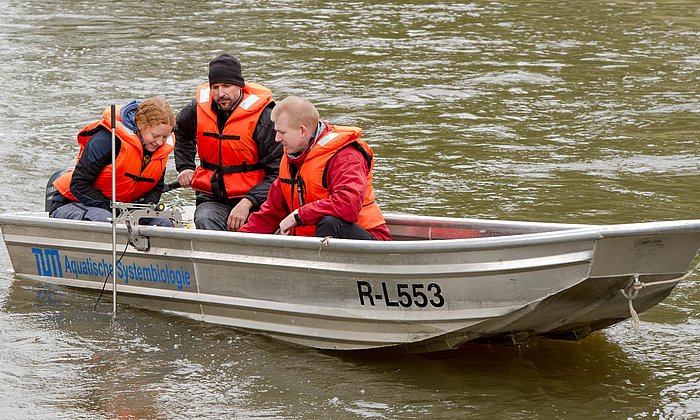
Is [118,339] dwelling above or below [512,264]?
below

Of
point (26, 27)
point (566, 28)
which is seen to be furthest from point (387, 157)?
point (26, 27)

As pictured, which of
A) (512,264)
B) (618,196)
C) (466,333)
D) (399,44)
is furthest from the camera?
(399,44)

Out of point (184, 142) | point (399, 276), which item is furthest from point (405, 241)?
point (184, 142)

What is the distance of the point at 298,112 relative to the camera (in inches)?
223

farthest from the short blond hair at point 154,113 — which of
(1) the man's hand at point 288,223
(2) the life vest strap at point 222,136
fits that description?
(1) the man's hand at point 288,223

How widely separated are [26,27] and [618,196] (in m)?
11.6

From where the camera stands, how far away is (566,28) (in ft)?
56.3

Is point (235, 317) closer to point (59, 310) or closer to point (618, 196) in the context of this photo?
point (59, 310)

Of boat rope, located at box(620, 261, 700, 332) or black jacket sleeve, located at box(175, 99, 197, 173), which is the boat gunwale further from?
black jacket sleeve, located at box(175, 99, 197, 173)

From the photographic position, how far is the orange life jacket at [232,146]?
6.50 m

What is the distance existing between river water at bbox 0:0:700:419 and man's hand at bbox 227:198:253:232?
1.92 ft

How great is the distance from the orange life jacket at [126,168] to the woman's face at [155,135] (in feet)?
0.17

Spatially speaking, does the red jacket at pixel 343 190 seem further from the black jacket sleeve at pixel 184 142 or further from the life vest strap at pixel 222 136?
the black jacket sleeve at pixel 184 142

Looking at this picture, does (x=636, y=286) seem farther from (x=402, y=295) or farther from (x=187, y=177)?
(x=187, y=177)
